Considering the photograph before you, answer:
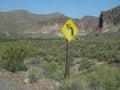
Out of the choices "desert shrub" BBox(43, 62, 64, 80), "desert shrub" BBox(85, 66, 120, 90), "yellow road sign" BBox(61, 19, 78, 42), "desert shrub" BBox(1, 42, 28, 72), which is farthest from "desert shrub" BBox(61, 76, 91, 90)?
"desert shrub" BBox(1, 42, 28, 72)

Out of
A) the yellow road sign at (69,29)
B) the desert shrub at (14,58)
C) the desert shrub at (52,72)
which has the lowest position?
the desert shrub at (52,72)

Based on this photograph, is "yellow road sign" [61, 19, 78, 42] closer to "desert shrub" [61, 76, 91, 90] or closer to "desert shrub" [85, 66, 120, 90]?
"desert shrub" [85, 66, 120, 90]

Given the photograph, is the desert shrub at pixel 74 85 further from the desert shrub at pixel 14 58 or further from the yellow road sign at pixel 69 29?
the desert shrub at pixel 14 58

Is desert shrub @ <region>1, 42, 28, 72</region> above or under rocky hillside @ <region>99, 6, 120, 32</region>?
under

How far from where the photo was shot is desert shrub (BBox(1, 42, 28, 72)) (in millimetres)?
16125

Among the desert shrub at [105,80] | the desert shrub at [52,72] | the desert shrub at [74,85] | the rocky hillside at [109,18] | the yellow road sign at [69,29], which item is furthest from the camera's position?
the rocky hillside at [109,18]

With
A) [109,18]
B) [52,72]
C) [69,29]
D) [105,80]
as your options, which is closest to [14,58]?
[52,72]

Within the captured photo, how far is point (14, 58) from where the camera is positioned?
1709 centimetres

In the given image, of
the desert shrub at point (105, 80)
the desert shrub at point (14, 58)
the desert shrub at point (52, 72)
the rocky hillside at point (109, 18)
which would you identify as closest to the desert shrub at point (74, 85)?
the desert shrub at point (105, 80)

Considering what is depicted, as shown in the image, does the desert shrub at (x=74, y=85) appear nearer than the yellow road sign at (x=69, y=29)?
Yes

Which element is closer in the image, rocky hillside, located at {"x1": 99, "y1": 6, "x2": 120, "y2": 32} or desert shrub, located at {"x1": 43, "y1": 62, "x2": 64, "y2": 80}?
desert shrub, located at {"x1": 43, "y1": 62, "x2": 64, "y2": 80}

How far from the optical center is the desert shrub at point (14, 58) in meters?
16.1

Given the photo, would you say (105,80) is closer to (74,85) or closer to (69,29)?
(74,85)

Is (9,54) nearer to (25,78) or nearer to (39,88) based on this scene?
(25,78)
